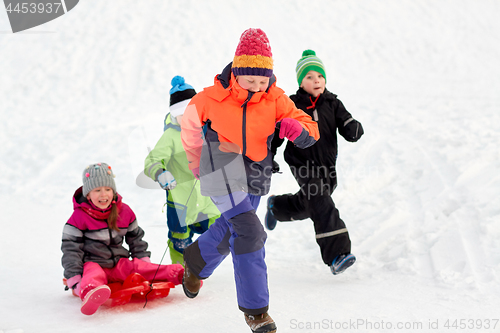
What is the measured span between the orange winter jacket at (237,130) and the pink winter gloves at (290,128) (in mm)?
61

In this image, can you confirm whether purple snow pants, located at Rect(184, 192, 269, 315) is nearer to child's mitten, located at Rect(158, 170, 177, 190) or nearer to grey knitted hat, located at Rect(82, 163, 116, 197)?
child's mitten, located at Rect(158, 170, 177, 190)

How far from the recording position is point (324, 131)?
153 inches

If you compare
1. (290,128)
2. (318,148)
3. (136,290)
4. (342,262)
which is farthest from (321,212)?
(136,290)

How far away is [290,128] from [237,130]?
1.07 feet

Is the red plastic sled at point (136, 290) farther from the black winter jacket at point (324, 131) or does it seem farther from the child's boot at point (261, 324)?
the black winter jacket at point (324, 131)

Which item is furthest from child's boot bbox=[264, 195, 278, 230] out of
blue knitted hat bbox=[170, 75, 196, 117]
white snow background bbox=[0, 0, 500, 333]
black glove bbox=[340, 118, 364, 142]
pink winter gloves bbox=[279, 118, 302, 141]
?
pink winter gloves bbox=[279, 118, 302, 141]

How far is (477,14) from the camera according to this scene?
13406mm

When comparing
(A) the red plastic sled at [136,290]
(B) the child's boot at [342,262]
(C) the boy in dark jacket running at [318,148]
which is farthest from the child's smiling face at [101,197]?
(B) the child's boot at [342,262]

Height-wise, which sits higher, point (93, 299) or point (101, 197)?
point (101, 197)

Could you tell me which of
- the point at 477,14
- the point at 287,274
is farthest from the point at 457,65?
the point at 287,274

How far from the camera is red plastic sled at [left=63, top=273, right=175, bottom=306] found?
3.20m

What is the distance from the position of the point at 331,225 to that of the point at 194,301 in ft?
3.88

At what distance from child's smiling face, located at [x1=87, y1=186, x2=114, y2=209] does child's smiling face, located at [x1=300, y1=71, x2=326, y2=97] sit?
5.95 ft

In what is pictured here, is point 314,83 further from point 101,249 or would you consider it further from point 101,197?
point 101,249
